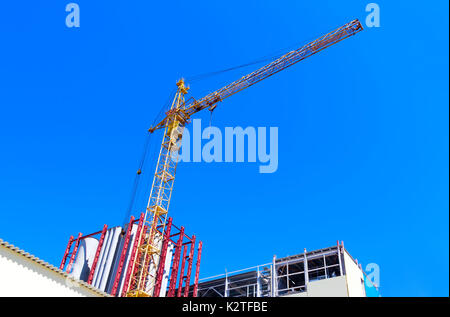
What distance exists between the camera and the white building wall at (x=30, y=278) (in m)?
27.2

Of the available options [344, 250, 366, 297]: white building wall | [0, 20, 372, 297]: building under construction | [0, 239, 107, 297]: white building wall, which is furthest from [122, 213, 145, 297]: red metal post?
[344, 250, 366, 297]: white building wall

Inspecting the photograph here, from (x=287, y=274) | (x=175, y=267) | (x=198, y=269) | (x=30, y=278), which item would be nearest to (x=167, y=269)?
(x=175, y=267)

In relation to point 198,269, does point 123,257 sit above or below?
below

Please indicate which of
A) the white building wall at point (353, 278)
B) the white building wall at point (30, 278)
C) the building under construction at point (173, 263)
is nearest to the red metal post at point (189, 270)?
the building under construction at point (173, 263)

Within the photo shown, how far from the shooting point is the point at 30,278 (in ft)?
93.1

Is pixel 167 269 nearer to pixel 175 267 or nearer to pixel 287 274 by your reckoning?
pixel 175 267

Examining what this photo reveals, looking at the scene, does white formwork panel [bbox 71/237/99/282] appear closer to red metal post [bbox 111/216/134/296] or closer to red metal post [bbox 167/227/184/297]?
red metal post [bbox 111/216/134/296]

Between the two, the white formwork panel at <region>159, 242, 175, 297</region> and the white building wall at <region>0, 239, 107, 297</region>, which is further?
the white formwork panel at <region>159, 242, 175, 297</region>

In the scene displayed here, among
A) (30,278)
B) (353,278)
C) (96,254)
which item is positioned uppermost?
(96,254)

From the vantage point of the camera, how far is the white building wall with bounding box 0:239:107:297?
2720cm

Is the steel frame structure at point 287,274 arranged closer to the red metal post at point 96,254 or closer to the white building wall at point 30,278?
the red metal post at point 96,254
